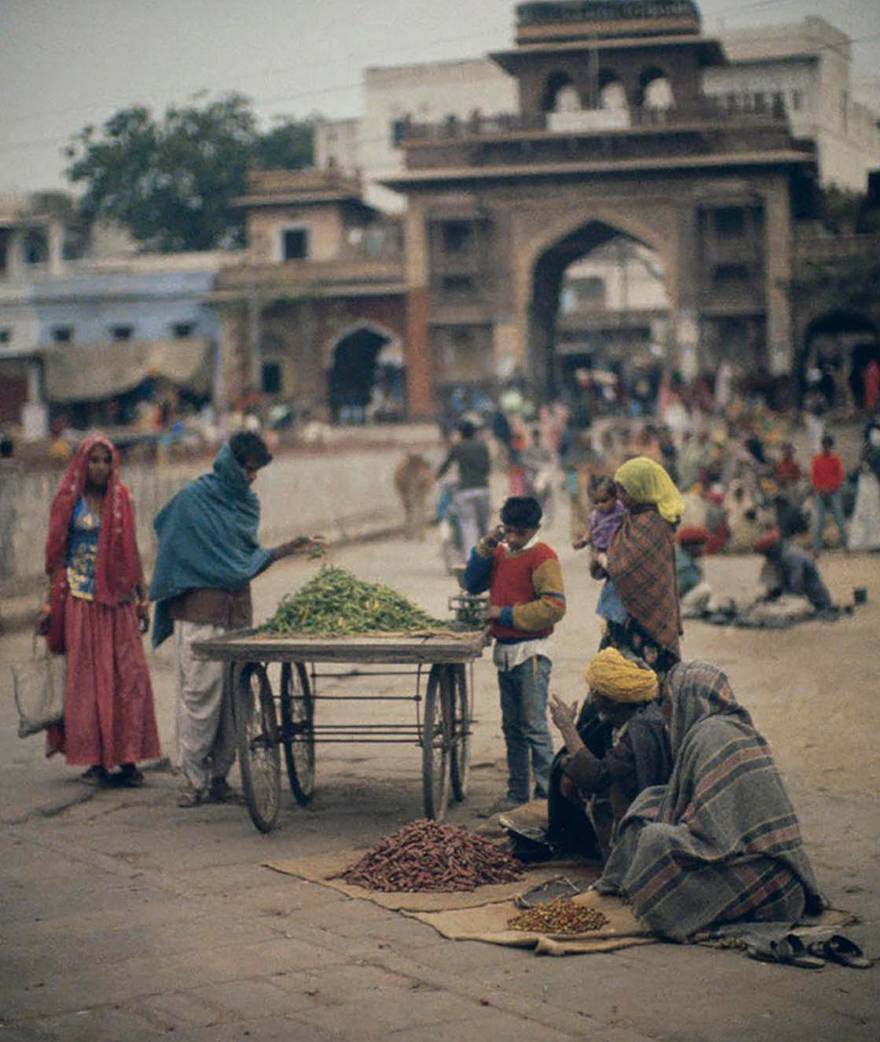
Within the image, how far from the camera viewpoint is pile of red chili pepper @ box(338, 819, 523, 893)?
7234mm

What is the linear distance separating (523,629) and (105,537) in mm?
2383

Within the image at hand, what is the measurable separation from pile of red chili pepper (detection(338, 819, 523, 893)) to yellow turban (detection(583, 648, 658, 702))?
80 cm

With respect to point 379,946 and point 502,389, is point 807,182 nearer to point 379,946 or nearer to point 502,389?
point 502,389

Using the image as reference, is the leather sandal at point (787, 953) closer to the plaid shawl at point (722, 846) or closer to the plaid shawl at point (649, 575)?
the plaid shawl at point (722, 846)

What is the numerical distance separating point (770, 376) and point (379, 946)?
43.8 meters

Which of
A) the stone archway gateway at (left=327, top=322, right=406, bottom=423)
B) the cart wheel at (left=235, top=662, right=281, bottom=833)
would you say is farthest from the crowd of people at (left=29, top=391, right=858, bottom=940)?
the stone archway gateway at (left=327, top=322, right=406, bottom=423)

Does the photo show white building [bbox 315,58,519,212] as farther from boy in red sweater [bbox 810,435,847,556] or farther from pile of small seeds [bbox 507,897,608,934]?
pile of small seeds [bbox 507,897,608,934]

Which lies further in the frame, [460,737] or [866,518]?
[866,518]

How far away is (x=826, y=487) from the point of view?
21781mm

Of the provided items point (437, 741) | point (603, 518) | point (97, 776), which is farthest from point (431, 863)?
point (603, 518)

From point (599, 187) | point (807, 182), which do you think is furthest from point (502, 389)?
point (807, 182)

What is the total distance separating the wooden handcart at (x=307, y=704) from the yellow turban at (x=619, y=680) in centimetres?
82

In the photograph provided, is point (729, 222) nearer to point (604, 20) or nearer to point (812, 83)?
point (604, 20)

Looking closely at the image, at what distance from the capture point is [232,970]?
20.1 ft
